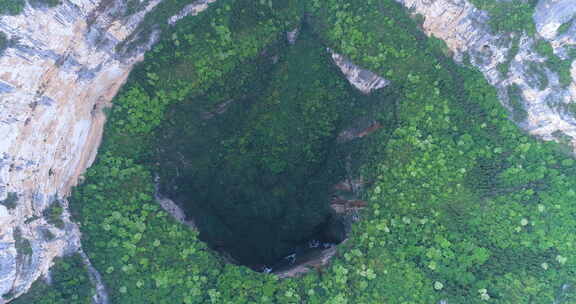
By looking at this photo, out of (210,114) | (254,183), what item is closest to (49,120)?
(210,114)

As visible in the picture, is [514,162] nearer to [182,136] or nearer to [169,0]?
[182,136]

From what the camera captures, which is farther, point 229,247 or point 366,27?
point 229,247

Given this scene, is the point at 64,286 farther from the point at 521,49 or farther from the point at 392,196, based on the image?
the point at 521,49

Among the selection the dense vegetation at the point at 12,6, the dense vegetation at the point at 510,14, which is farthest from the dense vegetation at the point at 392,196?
the dense vegetation at the point at 12,6

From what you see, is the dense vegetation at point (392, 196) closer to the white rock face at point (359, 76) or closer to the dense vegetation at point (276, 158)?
the white rock face at point (359, 76)

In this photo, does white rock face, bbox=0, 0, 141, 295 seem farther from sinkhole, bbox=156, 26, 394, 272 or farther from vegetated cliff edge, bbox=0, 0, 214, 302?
sinkhole, bbox=156, 26, 394, 272

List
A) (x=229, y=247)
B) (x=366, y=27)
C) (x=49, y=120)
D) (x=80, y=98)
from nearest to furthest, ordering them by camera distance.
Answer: (x=49, y=120) < (x=80, y=98) < (x=366, y=27) < (x=229, y=247)
